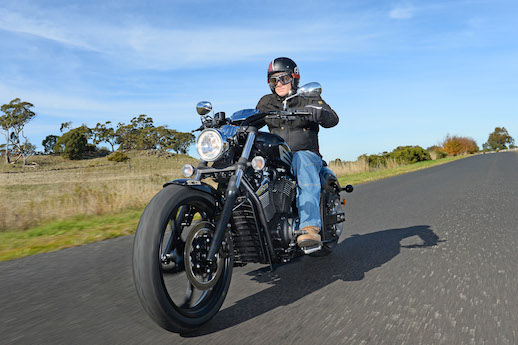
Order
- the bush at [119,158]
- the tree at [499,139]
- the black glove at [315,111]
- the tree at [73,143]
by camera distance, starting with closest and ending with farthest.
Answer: the black glove at [315,111], the bush at [119,158], the tree at [73,143], the tree at [499,139]

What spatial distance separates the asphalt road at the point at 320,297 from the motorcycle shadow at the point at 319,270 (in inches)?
0.4

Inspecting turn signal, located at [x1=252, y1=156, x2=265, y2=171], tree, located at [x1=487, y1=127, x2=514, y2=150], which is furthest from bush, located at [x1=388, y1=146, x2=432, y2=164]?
tree, located at [x1=487, y1=127, x2=514, y2=150]

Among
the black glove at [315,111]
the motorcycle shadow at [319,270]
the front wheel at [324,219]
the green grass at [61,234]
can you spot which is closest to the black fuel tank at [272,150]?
the black glove at [315,111]

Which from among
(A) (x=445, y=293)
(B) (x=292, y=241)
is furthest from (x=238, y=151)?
(A) (x=445, y=293)

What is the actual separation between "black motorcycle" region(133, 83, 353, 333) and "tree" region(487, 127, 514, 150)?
174203 mm

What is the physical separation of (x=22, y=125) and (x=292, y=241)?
6365cm

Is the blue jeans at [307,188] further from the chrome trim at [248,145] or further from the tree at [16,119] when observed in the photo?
the tree at [16,119]

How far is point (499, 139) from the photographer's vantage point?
515 feet

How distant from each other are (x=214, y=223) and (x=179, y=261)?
38cm

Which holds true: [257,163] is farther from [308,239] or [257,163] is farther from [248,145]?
[308,239]

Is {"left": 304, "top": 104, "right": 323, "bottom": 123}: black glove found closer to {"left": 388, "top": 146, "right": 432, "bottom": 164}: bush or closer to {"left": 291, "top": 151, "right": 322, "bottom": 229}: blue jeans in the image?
{"left": 291, "top": 151, "right": 322, "bottom": 229}: blue jeans

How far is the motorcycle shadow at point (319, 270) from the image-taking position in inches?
118

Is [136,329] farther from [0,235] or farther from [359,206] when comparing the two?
[359,206]

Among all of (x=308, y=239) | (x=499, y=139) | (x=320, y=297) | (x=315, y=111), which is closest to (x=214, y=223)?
(x=308, y=239)
